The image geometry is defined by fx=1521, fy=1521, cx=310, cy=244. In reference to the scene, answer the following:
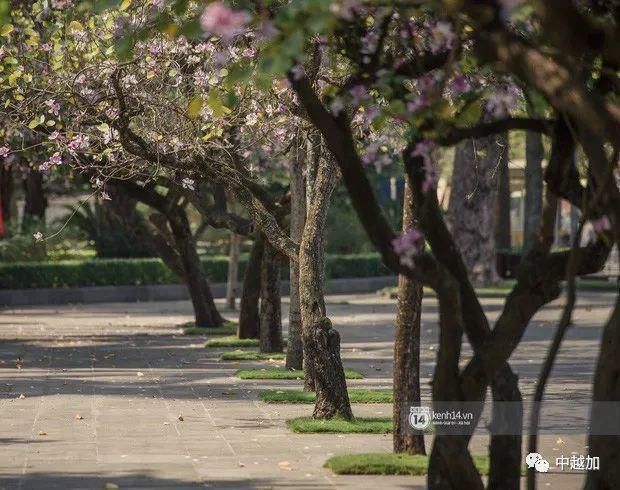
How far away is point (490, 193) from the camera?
39.3 metres

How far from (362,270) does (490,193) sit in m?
5.33

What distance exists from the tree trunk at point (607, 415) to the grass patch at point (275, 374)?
10.1m

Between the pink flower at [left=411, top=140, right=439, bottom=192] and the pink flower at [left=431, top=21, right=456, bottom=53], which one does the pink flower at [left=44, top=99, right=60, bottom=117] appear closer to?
the pink flower at [left=431, top=21, right=456, bottom=53]

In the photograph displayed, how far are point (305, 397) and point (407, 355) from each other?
455 cm

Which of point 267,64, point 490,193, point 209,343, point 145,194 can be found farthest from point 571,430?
point 490,193

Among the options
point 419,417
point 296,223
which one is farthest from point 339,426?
point 296,223

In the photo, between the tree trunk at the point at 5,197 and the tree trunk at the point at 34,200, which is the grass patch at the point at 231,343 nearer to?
the tree trunk at the point at 5,197

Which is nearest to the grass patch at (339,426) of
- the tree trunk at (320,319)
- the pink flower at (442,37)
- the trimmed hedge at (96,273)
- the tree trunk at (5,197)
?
the tree trunk at (320,319)

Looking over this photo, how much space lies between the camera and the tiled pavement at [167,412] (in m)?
10.9

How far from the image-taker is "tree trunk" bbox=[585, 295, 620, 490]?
8.09 metres

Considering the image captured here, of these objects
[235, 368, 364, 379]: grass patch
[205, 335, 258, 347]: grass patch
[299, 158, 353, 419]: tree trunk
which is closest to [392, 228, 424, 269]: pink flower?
[299, 158, 353, 419]: tree trunk

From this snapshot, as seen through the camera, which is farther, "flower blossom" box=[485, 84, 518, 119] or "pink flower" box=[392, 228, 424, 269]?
"flower blossom" box=[485, 84, 518, 119]

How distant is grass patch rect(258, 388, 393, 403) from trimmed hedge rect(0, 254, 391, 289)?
21.6 m

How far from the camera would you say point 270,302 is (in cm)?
2128
